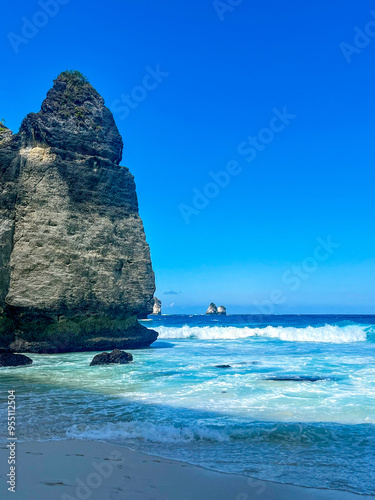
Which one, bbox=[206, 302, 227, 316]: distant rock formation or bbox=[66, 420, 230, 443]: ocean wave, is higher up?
bbox=[66, 420, 230, 443]: ocean wave

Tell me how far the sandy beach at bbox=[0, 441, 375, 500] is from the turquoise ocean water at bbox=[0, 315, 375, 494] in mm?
321

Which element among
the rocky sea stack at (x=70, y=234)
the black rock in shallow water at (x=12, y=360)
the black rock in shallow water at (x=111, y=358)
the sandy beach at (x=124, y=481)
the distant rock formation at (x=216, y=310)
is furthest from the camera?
the distant rock formation at (x=216, y=310)

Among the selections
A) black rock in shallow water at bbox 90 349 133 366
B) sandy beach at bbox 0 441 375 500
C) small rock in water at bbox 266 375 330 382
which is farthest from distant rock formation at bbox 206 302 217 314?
sandy beach at bbox 0 441 375 500

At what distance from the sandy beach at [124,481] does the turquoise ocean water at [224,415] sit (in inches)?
12.6

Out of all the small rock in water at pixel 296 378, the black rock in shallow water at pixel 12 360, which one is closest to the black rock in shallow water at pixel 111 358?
the black rock in shallow water at pixel 12 360

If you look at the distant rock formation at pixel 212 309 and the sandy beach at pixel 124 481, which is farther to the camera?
the distant rock formation at pixel 212 309

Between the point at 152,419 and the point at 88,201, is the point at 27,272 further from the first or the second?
the point at 152,419

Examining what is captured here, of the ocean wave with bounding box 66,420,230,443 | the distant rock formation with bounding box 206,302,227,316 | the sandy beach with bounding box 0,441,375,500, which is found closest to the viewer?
the sandy beach with bounding box 0,441,375,500

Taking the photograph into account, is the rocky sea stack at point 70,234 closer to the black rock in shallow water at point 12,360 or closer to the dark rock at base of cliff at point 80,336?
the dark rock at base of cliff at point 80,336

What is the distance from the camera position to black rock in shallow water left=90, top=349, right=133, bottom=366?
Answer: 15922 mm

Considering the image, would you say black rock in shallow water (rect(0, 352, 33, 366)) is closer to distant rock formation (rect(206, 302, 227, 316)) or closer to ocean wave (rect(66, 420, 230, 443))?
ocean wave (rect(66, 420, 230, 443))

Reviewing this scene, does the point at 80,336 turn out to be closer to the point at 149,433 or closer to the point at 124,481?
the point at 149,433

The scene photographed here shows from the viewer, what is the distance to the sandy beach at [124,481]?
4.25 meters

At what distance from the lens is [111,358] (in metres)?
16.3
